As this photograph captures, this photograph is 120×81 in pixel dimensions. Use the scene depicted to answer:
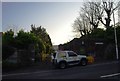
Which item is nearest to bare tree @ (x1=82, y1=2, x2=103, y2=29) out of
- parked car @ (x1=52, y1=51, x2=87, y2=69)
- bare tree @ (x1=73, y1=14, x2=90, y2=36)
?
bare tree @ (x1=73, y1=14, x2=90, y2=36)

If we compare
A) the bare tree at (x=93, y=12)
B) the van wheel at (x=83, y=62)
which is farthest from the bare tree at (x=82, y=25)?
the van wheel at (x=83, y=62)

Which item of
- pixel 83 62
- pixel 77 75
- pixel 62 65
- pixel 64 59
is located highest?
pixel 64 59

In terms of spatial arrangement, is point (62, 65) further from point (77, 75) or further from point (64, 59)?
point (77, 75)

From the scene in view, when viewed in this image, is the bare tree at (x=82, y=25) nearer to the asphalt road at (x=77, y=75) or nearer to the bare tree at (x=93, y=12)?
the bare tree at (x=93, y=12)

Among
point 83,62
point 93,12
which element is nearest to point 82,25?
point 93,12

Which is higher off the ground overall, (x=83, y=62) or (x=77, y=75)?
(x=83, y=62)

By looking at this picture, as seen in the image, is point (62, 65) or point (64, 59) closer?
point (62, 65)

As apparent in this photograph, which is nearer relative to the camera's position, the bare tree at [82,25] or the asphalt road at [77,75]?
the asphalt road at [77,75]

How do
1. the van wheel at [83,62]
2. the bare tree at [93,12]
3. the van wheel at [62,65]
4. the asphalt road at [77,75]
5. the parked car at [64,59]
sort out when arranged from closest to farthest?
the asphalt road at [77,75] → the van wheel at [62,65] → the parked car at [64,59] → the van wheel at [83,62] → the bare tree at [93,12]

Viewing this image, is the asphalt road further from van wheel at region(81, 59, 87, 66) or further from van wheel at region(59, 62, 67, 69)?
van wheel at region(81, 59, 87, 66)

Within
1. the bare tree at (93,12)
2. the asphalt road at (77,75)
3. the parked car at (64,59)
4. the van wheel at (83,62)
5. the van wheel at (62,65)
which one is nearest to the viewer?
the asphalt road at (77,75)

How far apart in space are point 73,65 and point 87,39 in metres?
18.1

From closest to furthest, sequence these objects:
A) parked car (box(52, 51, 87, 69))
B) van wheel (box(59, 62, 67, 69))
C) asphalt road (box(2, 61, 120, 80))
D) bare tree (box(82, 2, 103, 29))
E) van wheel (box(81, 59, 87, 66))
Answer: asphalt road (box(2, 61, 120, 80))
van wheel (box(59, 62, 67, 69))
parked car (box(52, 51, 87, 69))
van wheel (box(81, 59, 87, 66))
bare tree (box(82, 2, 103, 29))

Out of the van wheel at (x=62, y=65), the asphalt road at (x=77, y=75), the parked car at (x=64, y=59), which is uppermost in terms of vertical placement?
the parked car at (x=64, y=59)
